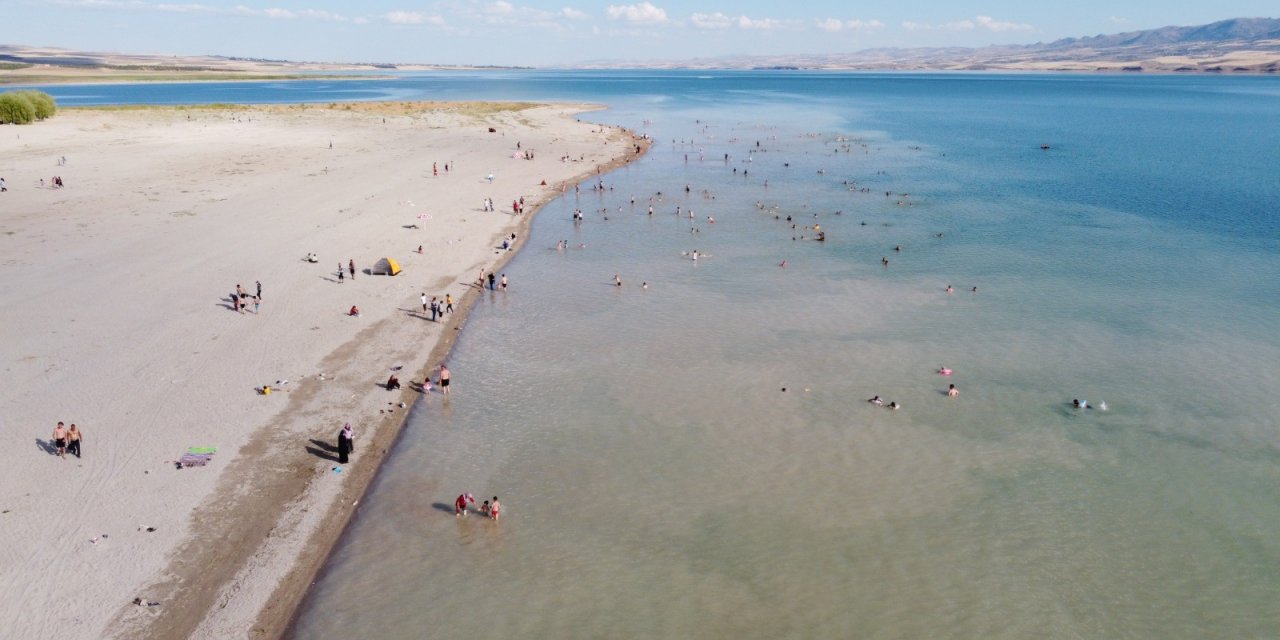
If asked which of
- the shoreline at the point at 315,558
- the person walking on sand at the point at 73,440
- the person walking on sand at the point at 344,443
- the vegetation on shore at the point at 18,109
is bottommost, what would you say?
the shoreline at the point at 315,558

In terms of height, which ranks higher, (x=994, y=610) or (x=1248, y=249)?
(x=1248, y=249)

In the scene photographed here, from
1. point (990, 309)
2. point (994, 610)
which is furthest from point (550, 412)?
point (990, 309)

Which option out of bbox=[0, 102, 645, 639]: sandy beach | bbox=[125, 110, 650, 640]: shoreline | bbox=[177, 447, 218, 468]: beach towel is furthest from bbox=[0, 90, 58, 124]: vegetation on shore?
bbox=[177, 447, 218, 468]: beach towel

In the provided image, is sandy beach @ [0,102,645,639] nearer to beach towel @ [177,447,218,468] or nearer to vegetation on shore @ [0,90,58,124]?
beach towel @ [177,447,218,468]

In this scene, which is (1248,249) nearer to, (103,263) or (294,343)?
(294,343)

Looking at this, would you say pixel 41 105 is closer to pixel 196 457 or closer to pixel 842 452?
pixel 196 457

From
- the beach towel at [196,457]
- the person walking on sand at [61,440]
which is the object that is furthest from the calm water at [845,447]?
the person walking on sand at [61,440]

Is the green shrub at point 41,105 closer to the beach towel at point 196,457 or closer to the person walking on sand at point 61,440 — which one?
the person walking on sand at point 61,440
